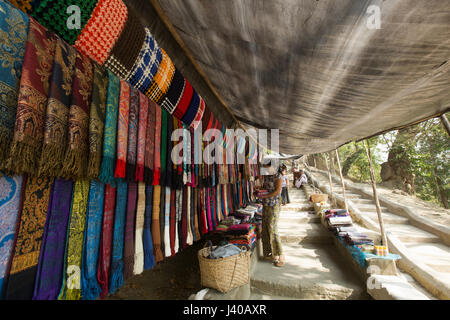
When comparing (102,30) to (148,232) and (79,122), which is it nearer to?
(79,122)

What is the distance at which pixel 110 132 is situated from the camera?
0.90 metres

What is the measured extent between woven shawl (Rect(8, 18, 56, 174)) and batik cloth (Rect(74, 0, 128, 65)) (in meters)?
0.15

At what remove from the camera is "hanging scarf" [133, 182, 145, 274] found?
1062mm

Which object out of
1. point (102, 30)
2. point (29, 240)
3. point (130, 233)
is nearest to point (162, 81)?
point (102, 30)

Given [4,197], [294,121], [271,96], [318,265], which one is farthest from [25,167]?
[318,265]

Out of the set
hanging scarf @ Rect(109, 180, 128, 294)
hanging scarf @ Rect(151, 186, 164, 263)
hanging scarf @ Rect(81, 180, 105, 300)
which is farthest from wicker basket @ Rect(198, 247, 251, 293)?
hanging scarf @ Rect(81, 180, 105, 300)

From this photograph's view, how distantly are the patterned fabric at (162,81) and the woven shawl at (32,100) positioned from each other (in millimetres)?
535

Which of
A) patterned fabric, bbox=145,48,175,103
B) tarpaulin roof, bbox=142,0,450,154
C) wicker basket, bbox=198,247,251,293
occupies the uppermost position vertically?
tarpaulin roof, bbox=142,0,450,154

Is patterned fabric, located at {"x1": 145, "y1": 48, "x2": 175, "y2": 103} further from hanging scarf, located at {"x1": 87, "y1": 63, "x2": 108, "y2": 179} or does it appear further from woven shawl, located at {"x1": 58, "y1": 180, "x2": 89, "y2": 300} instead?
woven shawl, located at {"x1": 58, "y1": 180, "x2": 89, "y2": 300}

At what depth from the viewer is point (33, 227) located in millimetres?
681

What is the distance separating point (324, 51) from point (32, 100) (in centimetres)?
145

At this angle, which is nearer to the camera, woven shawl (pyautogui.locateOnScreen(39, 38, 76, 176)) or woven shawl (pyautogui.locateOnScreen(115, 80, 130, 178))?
woven shawl (pyautogui.locateOnScreen(39, 38, 76, 176))

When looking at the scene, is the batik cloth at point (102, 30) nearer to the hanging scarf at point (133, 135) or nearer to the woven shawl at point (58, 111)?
the woven shawl at point (58, 111)

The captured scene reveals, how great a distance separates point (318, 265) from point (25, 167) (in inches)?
163
